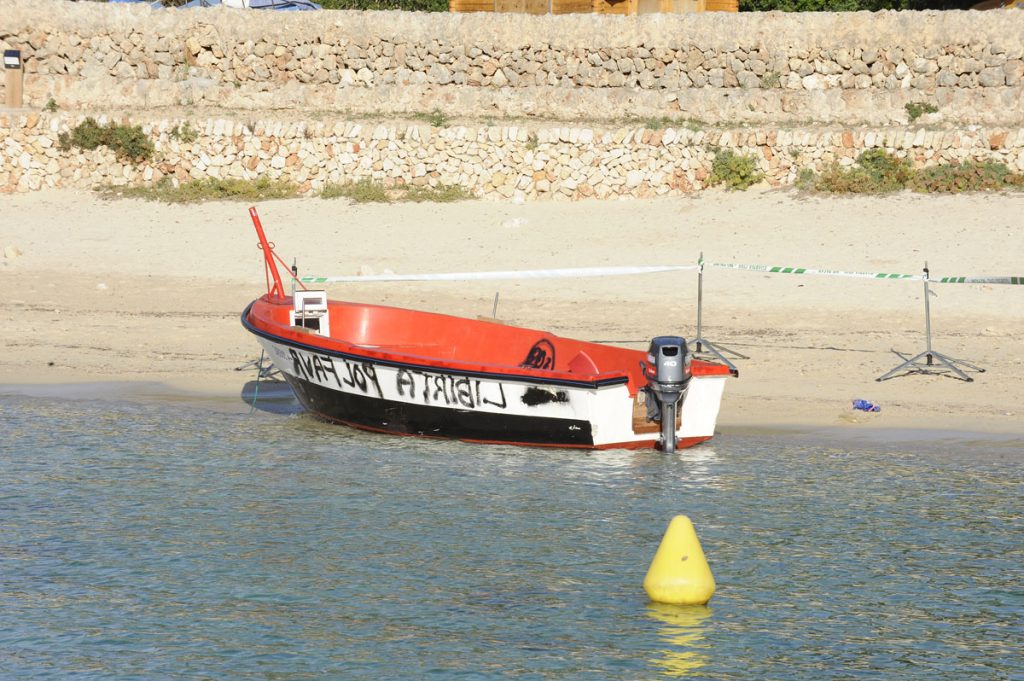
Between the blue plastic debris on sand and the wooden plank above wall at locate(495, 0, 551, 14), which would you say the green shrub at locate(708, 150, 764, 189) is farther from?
the wooden plank above wall at locate(495, 0, 551, 14)

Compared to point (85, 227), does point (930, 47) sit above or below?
above

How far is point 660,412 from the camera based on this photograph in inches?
543

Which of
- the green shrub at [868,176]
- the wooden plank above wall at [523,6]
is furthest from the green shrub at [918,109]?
the wooden plank above wall at [523,6]

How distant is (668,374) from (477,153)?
12691 mm

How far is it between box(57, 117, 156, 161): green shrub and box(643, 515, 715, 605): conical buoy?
62.6ft

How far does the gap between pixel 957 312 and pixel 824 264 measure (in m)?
2.66

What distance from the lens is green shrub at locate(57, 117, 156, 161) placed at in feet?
88.0

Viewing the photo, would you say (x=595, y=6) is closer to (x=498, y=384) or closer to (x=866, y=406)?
(x=866, y=406)

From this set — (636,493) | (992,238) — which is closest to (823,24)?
(992,238)

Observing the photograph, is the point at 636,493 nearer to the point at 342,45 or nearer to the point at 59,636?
the point at 59,636

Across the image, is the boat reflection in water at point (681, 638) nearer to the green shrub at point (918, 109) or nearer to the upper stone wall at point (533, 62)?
the green shrub at point (918, 109)

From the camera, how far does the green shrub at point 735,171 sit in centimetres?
2406

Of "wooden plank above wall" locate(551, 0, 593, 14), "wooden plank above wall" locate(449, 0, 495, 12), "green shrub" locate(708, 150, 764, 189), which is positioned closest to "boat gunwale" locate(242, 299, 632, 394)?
"green shrub" locate(708, 150, 764, 189)

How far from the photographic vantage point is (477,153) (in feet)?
83.4
